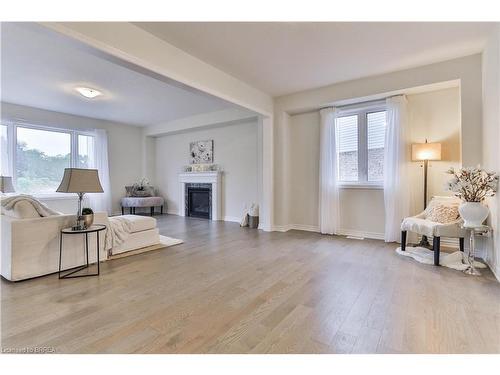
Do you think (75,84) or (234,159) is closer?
(75,84)

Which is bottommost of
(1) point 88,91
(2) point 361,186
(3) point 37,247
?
(3) point 37,247

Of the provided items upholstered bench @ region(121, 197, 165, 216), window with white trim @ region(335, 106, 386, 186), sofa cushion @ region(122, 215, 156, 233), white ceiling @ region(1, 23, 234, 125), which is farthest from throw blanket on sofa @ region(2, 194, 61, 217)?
window with white trim @ region(335, 106, 386, 186)

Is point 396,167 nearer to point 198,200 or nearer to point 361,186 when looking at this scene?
point 361,186

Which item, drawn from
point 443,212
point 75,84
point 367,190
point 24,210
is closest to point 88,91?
point 75,84

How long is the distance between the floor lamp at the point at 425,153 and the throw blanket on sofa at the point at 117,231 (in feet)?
14.4

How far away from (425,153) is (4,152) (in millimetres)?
8176

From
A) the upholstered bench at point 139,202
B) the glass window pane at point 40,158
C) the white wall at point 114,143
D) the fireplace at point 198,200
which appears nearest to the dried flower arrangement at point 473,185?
the fireplace at point 198,200

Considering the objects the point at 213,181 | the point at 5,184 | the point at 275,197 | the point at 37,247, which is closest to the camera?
the point at 37,247

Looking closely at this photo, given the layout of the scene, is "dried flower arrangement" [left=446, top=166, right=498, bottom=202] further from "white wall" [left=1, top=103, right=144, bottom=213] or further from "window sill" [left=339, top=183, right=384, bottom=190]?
"white wall" [left=1, top=103, right=144, bottom=213]

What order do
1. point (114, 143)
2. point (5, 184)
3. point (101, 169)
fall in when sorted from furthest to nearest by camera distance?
point (114, 143), point (101, 169), point (5, 184)

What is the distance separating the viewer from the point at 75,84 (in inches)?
174

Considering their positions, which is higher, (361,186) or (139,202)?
(361,186)

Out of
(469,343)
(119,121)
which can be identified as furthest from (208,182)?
(469,343)

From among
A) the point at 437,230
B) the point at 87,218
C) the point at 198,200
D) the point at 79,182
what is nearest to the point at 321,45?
the point at 437,230
